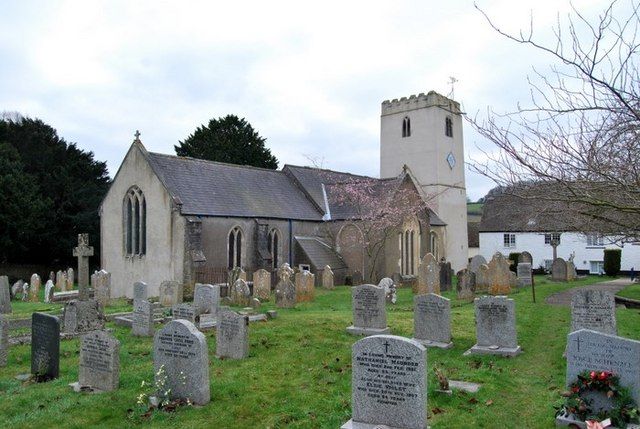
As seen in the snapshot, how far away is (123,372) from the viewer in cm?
1030

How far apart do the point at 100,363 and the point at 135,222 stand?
20087 mm

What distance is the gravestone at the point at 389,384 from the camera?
23.0 feet

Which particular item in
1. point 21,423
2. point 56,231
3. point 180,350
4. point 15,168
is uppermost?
point 15,168

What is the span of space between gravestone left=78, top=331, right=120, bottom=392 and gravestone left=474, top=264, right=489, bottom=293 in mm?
17300

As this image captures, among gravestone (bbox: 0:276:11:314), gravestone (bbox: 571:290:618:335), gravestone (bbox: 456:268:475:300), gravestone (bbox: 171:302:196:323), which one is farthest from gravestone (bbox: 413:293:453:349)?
gravestone (bbox: 0:276:11:314)

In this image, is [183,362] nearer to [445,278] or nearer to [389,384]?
[389,384]

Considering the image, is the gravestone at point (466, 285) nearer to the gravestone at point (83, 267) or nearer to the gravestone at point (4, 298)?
the gravestone at point (83, 267)

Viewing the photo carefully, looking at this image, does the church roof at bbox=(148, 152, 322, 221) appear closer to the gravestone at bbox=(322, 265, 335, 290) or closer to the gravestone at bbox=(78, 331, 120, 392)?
the gravestone at bbox=(322, 265, 335, 290)

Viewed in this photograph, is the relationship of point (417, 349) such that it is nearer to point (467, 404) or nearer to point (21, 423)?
point (467, 404)

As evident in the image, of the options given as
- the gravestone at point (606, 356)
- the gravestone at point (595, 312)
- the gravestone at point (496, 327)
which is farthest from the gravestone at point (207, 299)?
the gravestone at point (606, 356)

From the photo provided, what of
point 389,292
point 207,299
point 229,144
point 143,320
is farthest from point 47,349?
point 229,144

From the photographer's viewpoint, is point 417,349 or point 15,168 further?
point 15,168

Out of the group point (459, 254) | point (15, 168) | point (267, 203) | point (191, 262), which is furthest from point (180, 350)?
point (459, 254)

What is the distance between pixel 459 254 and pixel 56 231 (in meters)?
32.1
